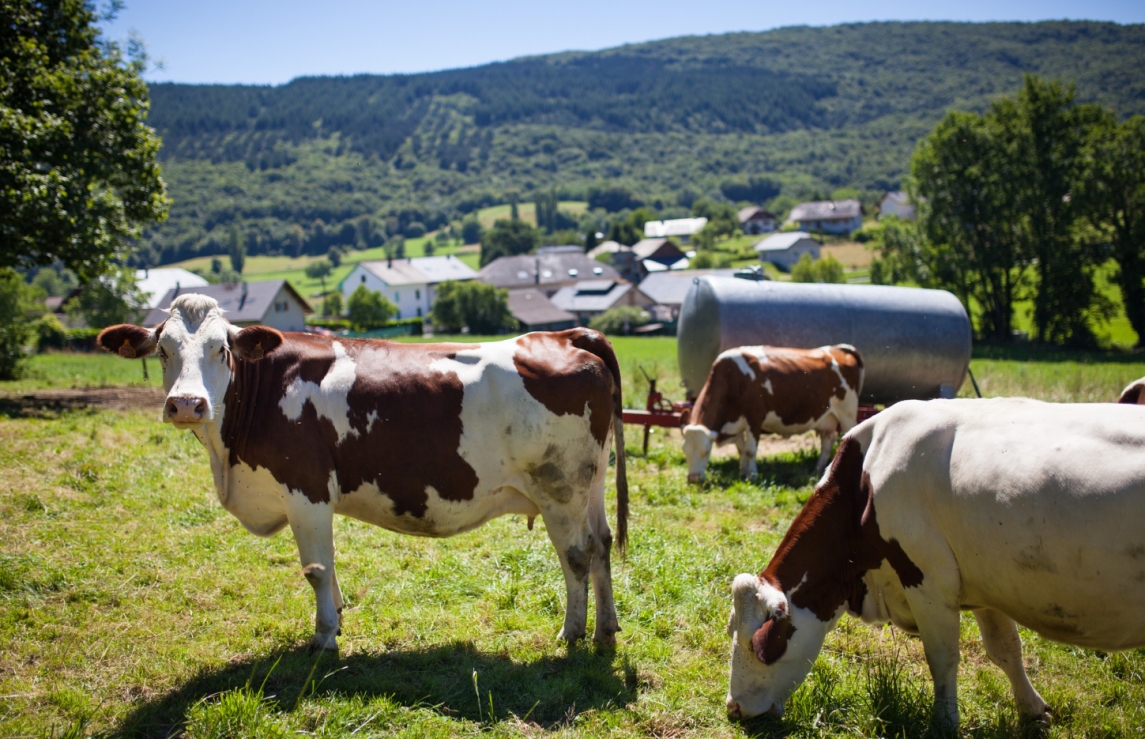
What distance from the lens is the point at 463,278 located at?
9469cm

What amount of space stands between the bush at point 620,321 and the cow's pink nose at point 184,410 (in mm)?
59664

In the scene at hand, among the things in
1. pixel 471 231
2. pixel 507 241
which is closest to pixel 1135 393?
pixel 507 241

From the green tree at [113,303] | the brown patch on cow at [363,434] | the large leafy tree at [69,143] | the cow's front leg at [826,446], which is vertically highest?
the large leafy tree at [69,143]

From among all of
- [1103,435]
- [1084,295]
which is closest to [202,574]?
[1103,435]

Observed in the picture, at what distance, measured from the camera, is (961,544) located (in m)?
4.09

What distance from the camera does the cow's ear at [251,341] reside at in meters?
5.32

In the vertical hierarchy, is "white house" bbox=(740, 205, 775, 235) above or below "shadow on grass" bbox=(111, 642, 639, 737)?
below

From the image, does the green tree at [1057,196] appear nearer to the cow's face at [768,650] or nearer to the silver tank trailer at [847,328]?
the silver tank trailer at [847,328]

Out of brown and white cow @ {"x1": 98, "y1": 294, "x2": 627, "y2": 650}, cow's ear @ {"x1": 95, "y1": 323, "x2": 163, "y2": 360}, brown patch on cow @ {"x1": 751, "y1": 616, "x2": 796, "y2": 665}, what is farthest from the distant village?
brown patch on cow @ {"x1": 751, "y1": 616, "x2": 796, "y2": 665}

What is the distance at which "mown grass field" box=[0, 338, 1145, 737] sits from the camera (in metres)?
4.45

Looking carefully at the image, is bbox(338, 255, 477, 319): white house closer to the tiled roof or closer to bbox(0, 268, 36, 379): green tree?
the tiled roof

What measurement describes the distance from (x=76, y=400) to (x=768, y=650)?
54.4 feet

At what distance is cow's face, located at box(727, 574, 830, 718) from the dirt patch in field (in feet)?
40.6

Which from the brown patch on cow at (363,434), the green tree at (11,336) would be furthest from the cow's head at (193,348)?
the green tree at (11,336)
